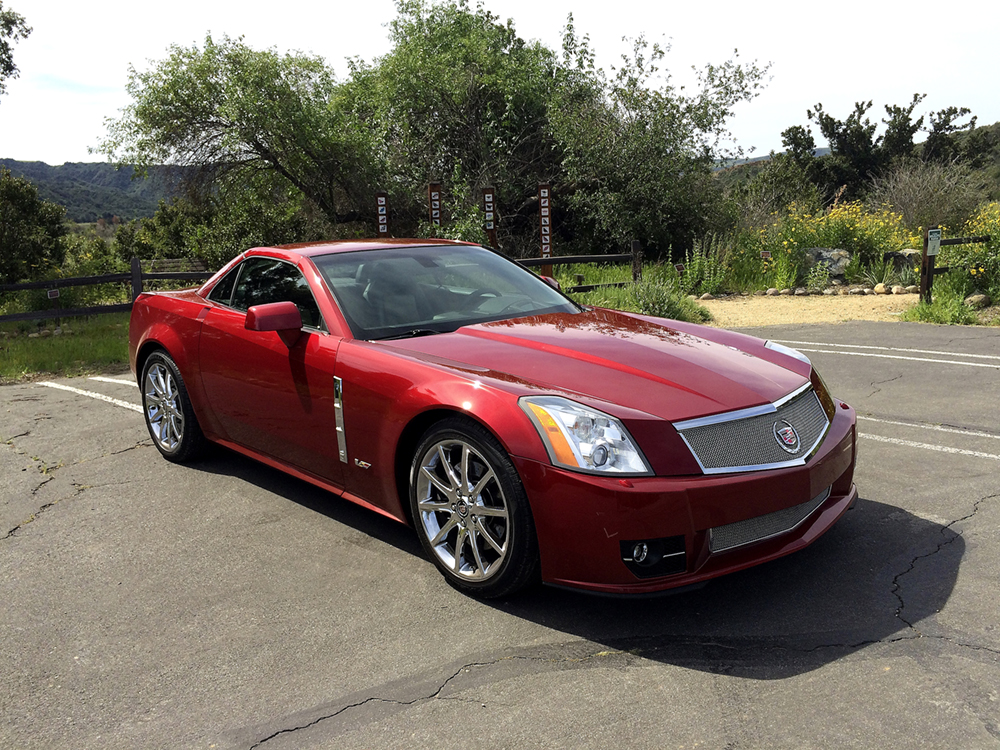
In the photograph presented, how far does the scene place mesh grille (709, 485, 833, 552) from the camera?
3.12 m

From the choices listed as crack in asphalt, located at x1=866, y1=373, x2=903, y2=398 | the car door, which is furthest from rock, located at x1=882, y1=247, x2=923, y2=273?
the car door

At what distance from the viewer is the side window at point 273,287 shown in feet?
14.6

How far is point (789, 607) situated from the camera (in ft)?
10.8

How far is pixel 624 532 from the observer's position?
119 inches

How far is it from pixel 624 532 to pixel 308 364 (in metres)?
1.94

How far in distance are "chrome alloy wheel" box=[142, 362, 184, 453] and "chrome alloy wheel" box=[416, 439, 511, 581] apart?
2528 millimetres

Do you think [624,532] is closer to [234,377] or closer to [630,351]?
[630,351]

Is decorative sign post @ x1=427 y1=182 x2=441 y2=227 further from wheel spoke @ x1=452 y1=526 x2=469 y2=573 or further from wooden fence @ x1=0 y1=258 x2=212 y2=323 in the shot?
wheel spoke @ x1=452 y1=526 x2=469 y2=573

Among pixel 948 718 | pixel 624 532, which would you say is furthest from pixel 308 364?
pixel 948 718

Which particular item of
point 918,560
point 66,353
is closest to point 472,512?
point 918,560

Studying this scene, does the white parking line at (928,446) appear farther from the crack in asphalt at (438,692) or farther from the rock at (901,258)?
the rock at (901,258)

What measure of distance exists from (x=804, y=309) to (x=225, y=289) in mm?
11547

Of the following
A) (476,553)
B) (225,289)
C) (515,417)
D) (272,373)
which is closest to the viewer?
(515,417)

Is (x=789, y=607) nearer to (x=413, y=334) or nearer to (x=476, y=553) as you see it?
(x=476, y=553)
